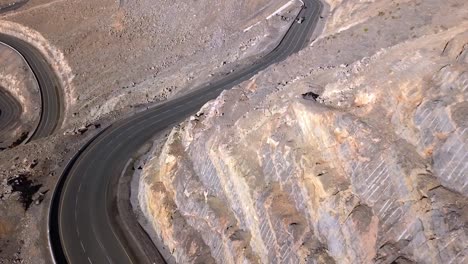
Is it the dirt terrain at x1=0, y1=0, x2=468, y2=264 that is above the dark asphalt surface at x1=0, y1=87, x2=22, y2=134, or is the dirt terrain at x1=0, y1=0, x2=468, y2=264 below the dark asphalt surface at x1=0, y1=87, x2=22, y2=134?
below

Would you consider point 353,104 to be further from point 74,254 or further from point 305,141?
point 74,254

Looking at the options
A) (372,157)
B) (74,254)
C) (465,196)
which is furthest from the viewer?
(74,254)

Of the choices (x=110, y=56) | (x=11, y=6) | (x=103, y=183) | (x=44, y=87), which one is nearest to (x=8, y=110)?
(x=44, y=87)

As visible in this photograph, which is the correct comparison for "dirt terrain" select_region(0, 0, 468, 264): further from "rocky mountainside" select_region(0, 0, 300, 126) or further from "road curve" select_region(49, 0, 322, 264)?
"rocky mountainside" select_region(0, 0, 300, 126)

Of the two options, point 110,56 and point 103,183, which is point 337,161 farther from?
point 110,56

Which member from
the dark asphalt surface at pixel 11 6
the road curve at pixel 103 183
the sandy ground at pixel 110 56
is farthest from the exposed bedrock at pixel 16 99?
the road curve at pixel 103 183

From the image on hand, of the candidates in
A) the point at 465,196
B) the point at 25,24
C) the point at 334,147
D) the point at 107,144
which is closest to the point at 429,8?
the point at 334,147

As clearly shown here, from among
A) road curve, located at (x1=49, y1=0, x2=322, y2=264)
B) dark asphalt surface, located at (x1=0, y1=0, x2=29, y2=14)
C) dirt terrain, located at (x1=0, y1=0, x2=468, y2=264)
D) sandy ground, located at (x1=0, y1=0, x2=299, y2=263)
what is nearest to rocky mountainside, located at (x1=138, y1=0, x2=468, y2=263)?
dirt terrain, located at (x1=0, y1=0, x2=468, y2=264)
